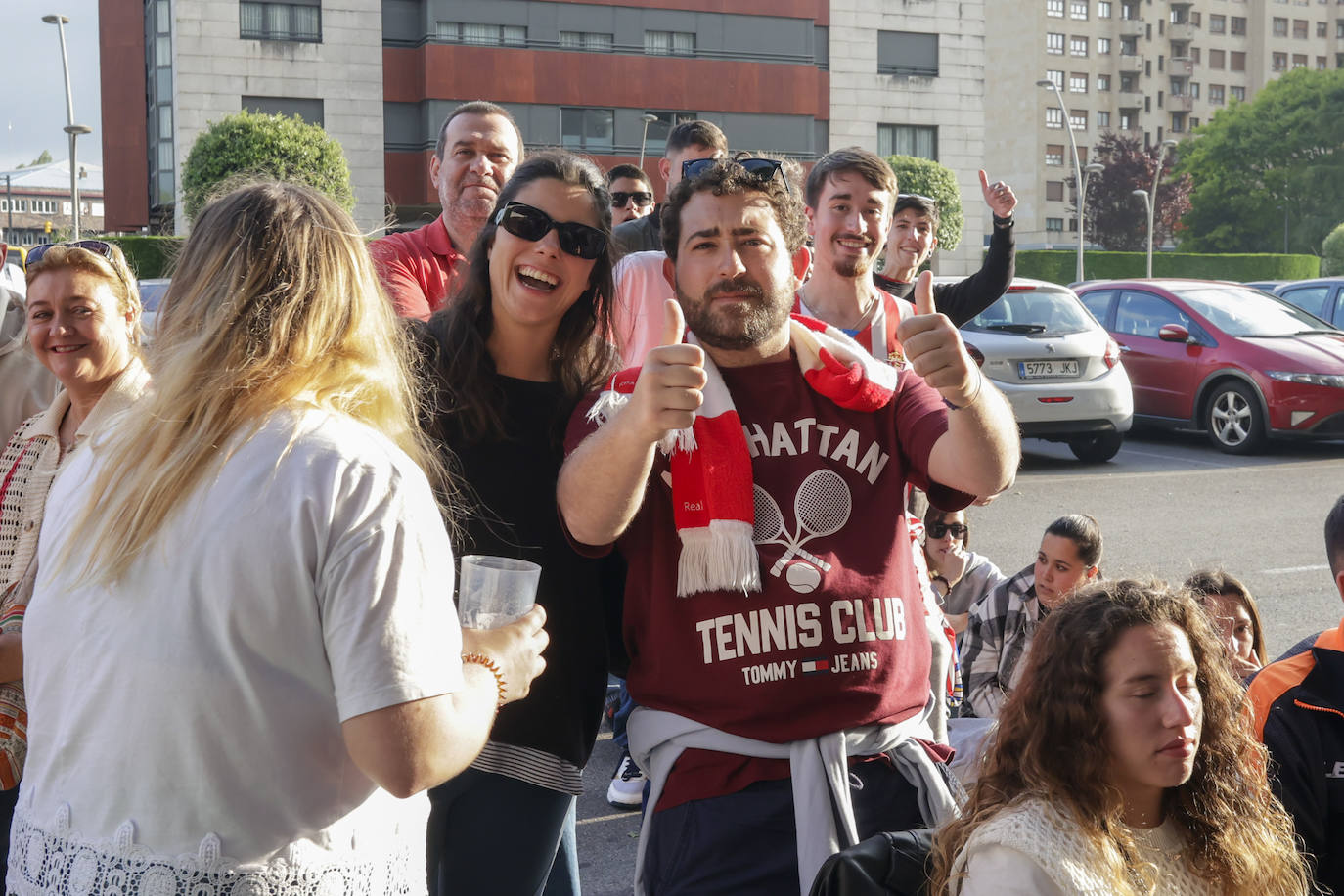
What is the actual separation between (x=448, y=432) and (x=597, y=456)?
48 cm

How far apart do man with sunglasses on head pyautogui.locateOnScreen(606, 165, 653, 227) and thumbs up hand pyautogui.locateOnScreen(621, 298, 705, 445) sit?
4675 mm

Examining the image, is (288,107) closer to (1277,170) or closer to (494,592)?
(494,592)

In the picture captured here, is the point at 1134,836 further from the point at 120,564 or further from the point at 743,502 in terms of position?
the point at 120,564

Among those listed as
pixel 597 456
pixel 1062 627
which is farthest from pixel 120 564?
pixel 1062 627

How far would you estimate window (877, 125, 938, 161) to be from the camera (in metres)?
48.8

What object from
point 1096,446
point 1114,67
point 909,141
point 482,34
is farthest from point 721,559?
point 1114,67

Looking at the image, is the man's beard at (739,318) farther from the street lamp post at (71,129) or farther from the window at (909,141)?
the window at (909,141)

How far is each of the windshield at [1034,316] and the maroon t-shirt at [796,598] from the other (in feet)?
30.6

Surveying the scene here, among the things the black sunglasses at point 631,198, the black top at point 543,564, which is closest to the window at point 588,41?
the black sunglasses at point 631,198

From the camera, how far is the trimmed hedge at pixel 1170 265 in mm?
50531

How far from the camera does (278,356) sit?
1.70 m

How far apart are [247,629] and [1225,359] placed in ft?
41.0

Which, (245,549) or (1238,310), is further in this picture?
(1238,310)

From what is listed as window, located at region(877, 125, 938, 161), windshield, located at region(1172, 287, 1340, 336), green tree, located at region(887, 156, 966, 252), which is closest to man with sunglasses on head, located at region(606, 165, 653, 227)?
windshield, located at region(1172, 287, 1340, 336)
